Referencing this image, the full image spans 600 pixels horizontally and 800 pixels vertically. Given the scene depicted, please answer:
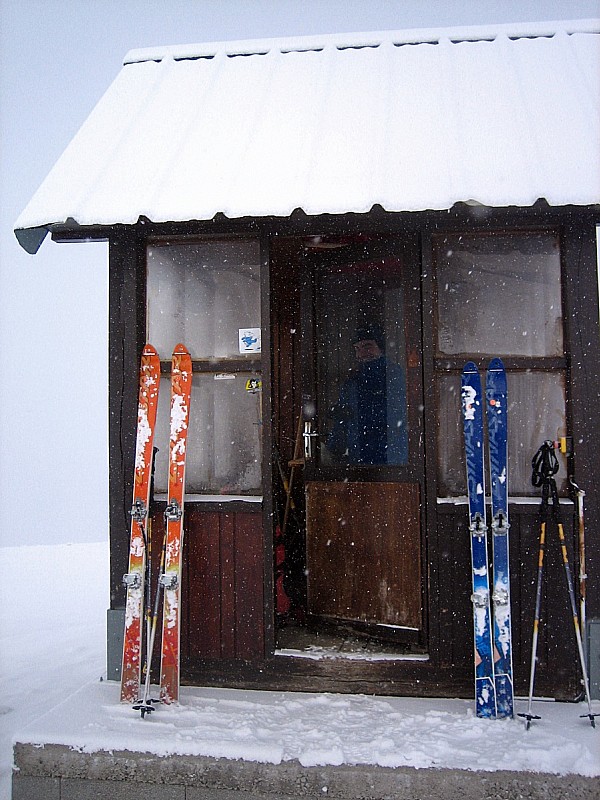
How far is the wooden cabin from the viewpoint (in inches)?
136

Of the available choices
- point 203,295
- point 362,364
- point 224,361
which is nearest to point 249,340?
point 224,361

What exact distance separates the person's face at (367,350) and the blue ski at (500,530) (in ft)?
3.47

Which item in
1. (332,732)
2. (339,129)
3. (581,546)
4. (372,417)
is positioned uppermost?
(339,129)

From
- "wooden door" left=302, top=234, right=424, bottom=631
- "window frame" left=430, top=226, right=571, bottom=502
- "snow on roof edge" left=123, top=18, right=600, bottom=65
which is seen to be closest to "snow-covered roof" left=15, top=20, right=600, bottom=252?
"snow on roof edge" left=123, top=18, right=600, bottom=65

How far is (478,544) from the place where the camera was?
129 inches

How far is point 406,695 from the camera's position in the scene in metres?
3.55

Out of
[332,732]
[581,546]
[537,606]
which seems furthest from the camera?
[581,546]

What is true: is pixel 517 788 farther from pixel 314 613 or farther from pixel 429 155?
pixel 429 155

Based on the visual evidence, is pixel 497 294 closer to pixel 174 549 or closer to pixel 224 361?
pixel 224 361

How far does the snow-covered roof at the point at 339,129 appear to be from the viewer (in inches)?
131

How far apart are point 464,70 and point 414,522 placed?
2.68m

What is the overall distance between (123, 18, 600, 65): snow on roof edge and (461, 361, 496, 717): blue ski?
2.39m

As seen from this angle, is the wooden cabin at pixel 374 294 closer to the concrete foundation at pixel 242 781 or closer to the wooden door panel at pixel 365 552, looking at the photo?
the wooden door panel at pixel 365 552

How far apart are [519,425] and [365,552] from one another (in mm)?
1248
